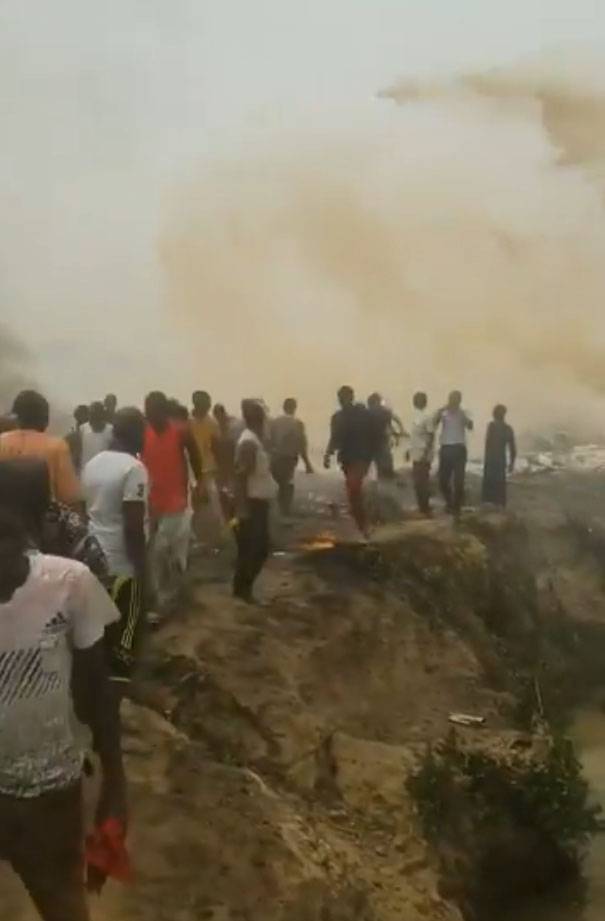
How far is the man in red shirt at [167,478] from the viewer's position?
191 inches

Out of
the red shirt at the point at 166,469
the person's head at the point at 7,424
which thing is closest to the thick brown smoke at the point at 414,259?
the red shirt at the point at 166,469

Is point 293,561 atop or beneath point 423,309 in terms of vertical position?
beneath

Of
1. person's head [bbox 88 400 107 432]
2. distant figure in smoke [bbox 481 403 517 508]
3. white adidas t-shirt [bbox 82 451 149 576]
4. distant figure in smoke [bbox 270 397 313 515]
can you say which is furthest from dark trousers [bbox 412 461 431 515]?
white adidas t-shirt [bbox 82 451 149 576]

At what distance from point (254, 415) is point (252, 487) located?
0.94ft

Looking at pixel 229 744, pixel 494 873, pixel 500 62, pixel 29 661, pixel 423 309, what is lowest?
pixel 494 873

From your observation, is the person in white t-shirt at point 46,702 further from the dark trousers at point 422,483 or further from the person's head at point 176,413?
the dark trousers at point 422,483

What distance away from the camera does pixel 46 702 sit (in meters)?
2.20

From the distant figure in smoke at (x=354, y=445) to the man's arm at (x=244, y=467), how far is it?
1.78 m

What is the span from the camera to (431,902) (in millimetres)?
4285

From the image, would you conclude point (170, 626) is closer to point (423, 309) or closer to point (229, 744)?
point (229, 744)

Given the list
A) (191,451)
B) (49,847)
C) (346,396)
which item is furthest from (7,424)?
(346,396)

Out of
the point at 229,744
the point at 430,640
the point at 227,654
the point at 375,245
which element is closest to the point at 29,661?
the point at 229,744

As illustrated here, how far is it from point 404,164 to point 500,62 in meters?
0.96

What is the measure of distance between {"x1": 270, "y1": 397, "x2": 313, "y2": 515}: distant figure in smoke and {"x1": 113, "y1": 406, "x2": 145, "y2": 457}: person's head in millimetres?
3526
